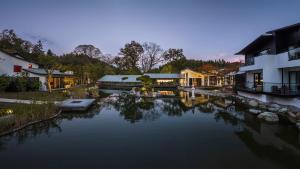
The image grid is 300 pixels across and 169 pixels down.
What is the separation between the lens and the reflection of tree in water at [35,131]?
8268 millimetres

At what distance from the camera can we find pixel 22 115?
10477mm

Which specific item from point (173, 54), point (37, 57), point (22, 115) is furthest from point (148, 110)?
point (173, 54)

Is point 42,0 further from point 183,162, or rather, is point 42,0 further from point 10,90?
point 183,162

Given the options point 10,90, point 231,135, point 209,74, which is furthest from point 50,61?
point 209,74

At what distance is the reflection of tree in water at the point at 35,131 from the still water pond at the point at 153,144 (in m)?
0.01

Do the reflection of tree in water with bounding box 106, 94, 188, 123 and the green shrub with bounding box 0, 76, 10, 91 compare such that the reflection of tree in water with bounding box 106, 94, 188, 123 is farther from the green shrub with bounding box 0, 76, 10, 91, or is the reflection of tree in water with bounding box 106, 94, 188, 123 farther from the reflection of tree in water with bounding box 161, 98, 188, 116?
the green shrub with bounding box 0, 76, 10, 91

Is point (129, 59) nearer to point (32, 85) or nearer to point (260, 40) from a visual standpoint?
point (32, 85)

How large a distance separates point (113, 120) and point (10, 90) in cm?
1657

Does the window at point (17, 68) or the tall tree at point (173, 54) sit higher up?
the tall tree at point (173, 54)

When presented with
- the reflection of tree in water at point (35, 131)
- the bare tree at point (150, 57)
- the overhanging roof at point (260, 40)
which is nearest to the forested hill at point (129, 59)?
the bare tree at point (150, 57)

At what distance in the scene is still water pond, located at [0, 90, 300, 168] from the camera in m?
5.95

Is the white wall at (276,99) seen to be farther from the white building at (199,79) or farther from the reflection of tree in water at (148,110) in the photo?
the white building at (199,79)

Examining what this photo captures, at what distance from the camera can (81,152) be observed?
6.82 metres

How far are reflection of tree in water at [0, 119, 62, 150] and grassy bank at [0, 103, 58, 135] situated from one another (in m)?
0.45
